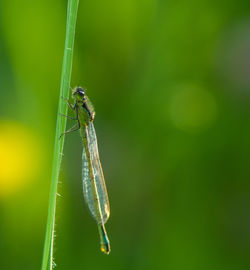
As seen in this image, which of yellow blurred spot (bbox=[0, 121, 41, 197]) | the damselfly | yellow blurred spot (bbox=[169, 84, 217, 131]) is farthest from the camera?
yellow blurred spot (bbox=[169, 84, 217, 131])

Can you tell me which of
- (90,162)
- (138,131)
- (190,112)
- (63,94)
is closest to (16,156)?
(90,162)

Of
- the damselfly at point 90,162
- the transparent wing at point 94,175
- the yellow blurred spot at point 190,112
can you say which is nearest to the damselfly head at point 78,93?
the damselfly at point 90,162

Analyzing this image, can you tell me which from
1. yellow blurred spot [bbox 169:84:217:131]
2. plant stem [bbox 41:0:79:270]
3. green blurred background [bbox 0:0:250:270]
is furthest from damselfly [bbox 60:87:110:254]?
plant stem [bbox 41:0:79:270]

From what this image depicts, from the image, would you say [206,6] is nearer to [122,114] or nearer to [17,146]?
[122,114]

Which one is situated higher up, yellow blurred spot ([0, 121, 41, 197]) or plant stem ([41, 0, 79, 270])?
yellow blurred spot ([0, 121, 41, 197])

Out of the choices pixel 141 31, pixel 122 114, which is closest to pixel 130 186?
pixel 122 114

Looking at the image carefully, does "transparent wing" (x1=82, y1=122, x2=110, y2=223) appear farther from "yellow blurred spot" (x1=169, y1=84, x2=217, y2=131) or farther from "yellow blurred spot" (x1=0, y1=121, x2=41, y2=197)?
"yellow blurred spot" (x1=169, y1=84, x2=217, y2=131)
